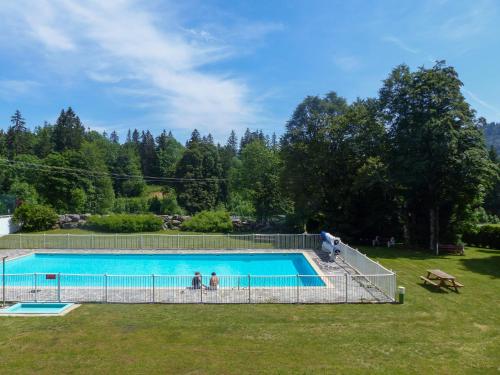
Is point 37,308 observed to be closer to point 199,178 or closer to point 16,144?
point 199,178

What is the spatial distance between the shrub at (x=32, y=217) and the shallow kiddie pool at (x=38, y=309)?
24.1 m

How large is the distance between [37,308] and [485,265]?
2180cm

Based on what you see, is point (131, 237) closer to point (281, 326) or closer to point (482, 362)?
point (281, 326)

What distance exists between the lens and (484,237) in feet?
94.8

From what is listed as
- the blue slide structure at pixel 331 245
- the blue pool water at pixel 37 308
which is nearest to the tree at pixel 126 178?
the blue slide structure at pixel 331 245

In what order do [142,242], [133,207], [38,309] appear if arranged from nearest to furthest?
[38,309], [142,242], [133,207]

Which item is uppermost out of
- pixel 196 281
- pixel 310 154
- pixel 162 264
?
pixel 310 154

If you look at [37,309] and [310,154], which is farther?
[310,154]

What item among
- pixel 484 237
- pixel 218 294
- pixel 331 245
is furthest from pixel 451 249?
pixel 218 294

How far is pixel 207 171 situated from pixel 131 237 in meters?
37.6

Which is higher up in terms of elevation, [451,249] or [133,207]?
[133,207]

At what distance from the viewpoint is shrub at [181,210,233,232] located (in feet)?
121

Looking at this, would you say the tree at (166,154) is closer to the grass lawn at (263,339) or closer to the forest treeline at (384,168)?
the forest treeline at (384,168)

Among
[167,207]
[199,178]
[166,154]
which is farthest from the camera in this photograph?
[166,154]
